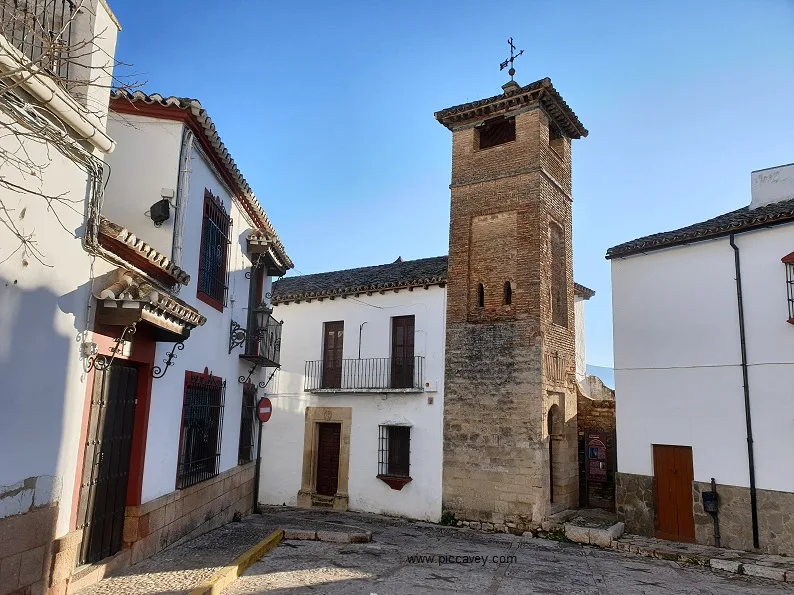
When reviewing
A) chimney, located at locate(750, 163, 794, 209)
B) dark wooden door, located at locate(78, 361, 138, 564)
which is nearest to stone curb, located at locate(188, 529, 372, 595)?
dark wooden door, located at locate(78, 361, 138, 564)

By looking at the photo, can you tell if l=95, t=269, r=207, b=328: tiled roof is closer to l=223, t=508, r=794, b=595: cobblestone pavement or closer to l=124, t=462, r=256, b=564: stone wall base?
l=124, t=462, r=256, b=564: stone wall base

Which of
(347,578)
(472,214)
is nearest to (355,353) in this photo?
(472,214)

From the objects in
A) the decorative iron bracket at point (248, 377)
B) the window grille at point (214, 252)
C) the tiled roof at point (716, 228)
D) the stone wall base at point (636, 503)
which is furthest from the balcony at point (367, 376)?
the window grille at point (214, 252)

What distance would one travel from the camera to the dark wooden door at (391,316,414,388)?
15.0m

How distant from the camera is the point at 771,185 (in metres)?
12.4

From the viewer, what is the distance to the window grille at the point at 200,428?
8.42 meters

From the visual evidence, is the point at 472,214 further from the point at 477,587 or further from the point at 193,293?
the point at 477,587

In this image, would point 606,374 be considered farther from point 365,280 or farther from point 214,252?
point 214,252

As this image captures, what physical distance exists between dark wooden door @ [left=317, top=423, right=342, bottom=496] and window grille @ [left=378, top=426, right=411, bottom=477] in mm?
1461

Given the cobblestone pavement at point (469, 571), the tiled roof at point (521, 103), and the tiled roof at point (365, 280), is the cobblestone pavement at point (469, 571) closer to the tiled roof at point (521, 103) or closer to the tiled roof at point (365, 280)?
the tiled roof at point (365, 280)

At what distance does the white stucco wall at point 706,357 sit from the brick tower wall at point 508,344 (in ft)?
5.54

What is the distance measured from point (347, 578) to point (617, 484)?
6.72 meters

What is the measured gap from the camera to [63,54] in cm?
584

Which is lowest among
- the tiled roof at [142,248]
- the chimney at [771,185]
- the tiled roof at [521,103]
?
the tiled roof at [142,248]
